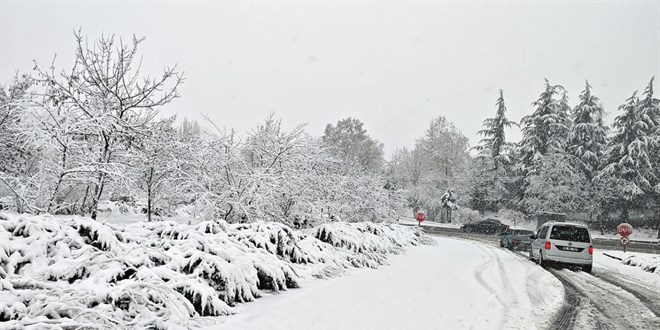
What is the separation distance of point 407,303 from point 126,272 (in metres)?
4.80

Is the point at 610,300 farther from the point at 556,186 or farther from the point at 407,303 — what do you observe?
the point at 556,186

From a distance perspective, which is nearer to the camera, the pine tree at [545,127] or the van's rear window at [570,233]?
the van's rear window at [570,233]

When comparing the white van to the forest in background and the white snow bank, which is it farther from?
the forest in background

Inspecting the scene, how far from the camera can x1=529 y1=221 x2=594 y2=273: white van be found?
1559 centimetres

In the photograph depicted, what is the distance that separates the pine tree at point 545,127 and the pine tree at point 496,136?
4.34 metres

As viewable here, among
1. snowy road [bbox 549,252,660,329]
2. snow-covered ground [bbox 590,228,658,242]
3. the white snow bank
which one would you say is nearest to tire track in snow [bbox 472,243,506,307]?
snowy road [bbox 549,252,660,329]

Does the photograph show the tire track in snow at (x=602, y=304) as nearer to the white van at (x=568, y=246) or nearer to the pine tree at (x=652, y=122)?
the white van at (x=568, y=246)

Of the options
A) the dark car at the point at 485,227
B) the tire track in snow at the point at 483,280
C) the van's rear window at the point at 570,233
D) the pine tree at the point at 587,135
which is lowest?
the tire track in snow at the point at 483,280

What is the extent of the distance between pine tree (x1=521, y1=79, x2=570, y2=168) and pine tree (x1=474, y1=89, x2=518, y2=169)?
4341 mm

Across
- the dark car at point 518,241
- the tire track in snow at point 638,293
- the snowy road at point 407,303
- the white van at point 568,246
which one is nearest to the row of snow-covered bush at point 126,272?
the snowy road at point 407,303

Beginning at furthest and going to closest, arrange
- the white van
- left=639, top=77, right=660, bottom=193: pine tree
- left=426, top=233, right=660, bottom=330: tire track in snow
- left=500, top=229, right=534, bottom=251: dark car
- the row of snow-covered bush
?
left=639, top=77, right=660, bottom=193: pine tree
left=500, top=229, right=534, bottom=251: dark car
the white van
left=426, top=233, right=660, bottom=330: tire track in snow
the row of snow-covered bush

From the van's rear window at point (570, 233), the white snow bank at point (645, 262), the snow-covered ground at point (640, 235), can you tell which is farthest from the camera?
the snow-covered ground at point (640, 235)

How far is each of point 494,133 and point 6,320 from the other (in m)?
58.2

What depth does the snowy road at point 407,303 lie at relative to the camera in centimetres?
626
